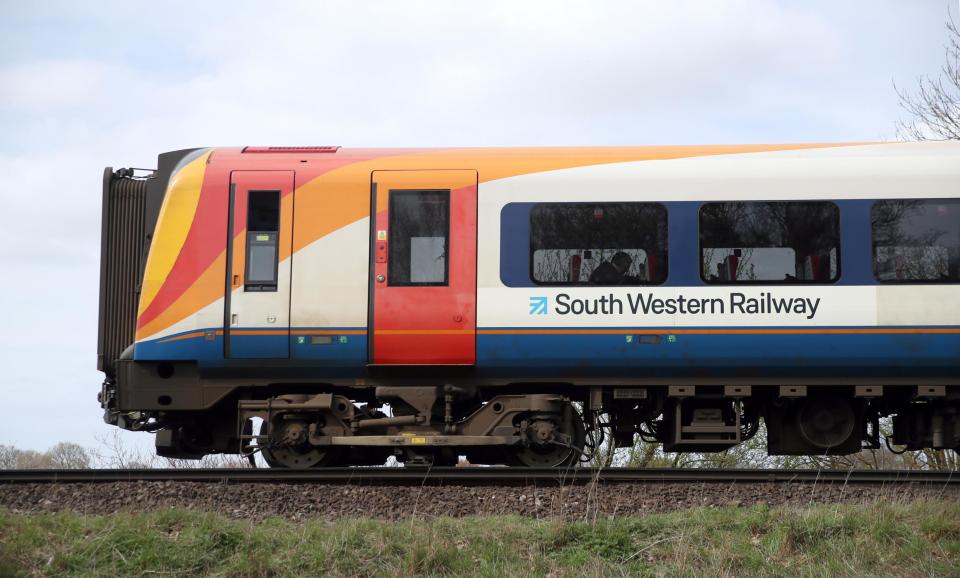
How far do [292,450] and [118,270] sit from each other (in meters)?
2.74

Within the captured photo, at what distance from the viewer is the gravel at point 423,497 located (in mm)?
7945

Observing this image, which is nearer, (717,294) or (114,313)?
(717,294)

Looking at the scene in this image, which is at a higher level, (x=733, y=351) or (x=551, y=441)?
(x=733, y=351)

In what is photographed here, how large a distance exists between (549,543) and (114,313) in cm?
583

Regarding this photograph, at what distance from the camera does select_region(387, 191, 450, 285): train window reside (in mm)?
9500

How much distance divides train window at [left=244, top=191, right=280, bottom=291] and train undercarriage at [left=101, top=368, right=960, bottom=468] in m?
1.12

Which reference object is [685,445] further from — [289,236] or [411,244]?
[289,236]

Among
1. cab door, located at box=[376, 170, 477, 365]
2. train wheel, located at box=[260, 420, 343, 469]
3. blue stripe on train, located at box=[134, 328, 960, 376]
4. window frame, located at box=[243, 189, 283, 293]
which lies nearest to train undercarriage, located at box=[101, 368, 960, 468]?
train wheel, located at box=[260, 420, 343, 469]

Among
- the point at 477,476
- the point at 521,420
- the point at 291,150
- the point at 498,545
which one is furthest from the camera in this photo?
the point at 291,150

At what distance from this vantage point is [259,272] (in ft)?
31.6

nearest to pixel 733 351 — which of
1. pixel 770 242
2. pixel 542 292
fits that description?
pixel 770 242

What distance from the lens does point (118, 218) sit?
10508 mm

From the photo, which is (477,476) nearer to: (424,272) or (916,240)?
(424,272)

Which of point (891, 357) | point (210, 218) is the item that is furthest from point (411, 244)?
point (891, 357)
